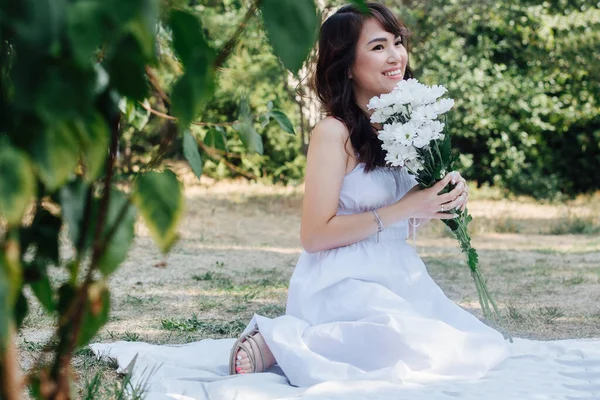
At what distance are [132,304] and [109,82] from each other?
3.64 m

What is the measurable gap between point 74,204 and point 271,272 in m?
4.68

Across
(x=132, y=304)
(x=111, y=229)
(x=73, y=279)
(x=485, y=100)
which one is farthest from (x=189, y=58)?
(x=485, y=100)

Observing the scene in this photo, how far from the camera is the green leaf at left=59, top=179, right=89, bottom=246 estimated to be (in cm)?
118

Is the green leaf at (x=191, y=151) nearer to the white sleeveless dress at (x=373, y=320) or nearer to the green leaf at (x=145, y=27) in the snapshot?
the green leaf at (x=145, y=27)

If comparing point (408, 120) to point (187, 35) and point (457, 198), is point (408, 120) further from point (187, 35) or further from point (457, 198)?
point (187, 35)

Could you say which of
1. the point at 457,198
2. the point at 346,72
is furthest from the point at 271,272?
the point at 457,198

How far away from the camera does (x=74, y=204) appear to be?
119cm

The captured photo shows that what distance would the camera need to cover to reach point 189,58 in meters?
1.03

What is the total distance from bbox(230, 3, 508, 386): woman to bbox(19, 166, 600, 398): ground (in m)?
0.74

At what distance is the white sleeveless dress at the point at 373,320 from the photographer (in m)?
2.85

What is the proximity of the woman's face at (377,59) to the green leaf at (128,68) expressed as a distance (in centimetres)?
221

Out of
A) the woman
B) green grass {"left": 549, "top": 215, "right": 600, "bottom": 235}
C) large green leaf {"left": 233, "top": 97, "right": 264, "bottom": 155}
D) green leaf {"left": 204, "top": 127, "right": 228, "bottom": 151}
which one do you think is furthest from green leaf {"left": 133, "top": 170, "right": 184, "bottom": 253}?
green grass {"left": 549, "top": 215, "right": 600, "bottom": 235}

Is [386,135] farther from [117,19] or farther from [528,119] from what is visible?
[528,119]

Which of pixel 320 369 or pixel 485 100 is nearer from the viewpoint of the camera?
pixel 320 369
